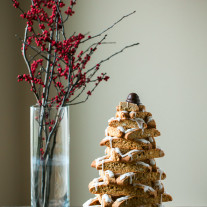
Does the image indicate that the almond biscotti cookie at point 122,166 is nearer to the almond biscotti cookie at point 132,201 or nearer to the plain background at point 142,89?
the almond biscotti cookie at point 132,201

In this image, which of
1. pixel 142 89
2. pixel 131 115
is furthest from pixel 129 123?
pixel 142 89

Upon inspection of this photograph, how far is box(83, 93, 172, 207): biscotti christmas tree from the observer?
153 cm

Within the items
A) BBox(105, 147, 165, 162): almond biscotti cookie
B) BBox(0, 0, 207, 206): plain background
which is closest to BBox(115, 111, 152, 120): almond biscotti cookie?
BBox(105, 147, 165, 162): almond biscotti cookie

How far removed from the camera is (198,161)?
2.39 metres

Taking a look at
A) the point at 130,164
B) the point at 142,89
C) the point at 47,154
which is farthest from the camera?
the point at 142,89

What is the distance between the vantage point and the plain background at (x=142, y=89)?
2385 mm

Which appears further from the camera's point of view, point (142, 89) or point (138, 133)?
point (142, 89)

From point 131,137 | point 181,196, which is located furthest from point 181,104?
point 131,137

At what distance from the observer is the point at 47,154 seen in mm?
1438

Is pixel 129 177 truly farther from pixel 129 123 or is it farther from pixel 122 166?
pixel 129 123

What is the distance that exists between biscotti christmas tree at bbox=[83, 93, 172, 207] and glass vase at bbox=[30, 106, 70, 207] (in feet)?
0.59

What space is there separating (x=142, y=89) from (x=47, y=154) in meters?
1.17

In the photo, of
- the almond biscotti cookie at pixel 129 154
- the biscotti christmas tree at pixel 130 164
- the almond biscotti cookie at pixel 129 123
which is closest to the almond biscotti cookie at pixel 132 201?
the biscotti christmas tree at pixel 130 164

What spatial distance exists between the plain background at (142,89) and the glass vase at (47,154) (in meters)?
1.12
